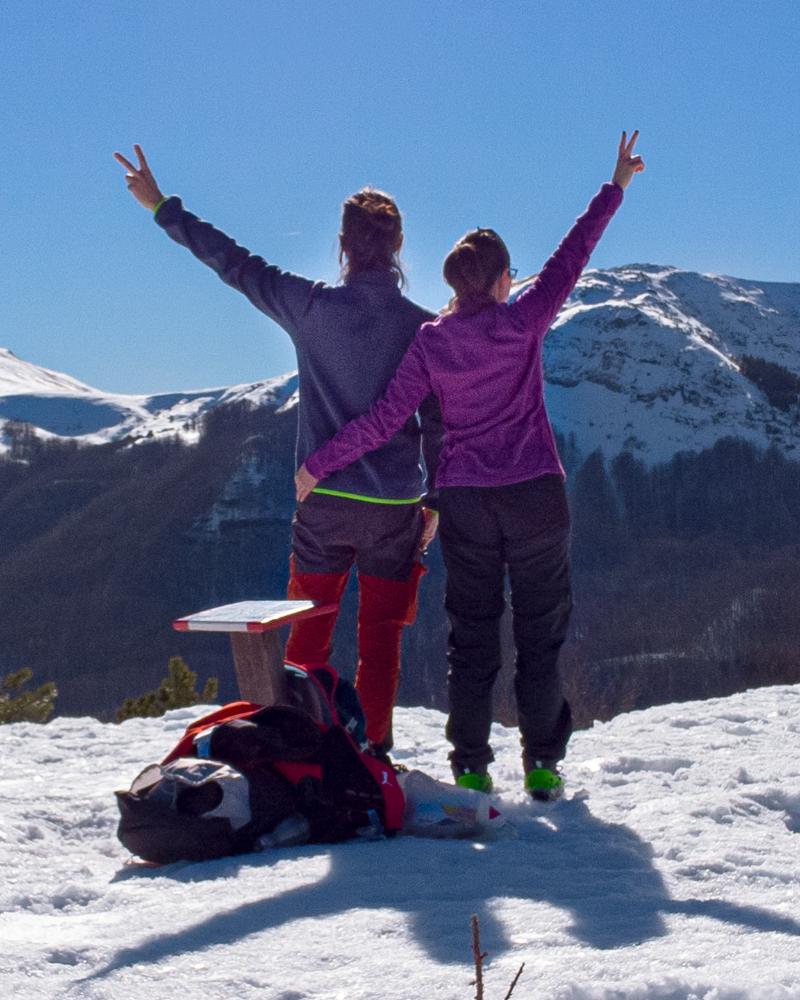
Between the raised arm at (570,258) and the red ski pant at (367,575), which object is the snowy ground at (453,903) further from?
the raised arm at (570,258)

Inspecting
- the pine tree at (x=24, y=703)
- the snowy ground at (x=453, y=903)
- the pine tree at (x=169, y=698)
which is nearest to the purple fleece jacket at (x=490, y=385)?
the snowy ground at (x=453, y=903)

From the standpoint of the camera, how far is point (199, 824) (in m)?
2.65

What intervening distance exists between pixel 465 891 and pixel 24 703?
10.6 m

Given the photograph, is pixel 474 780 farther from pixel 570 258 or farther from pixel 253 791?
pixel 570 258

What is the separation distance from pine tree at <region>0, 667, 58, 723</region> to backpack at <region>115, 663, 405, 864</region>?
30.4 feet

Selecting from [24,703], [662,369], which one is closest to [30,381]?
[662,369]

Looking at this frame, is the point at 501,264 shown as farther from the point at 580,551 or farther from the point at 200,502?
the point at 200,502

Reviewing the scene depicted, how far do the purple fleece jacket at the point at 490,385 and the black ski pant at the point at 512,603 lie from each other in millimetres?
88

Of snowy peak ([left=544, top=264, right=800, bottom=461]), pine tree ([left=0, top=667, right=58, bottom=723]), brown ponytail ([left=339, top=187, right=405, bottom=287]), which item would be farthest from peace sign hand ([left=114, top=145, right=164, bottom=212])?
snowy peak ([left=544, top=264, right=800, bottom=461])

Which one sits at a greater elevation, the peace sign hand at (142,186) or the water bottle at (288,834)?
the peace sign hand at (142,186)

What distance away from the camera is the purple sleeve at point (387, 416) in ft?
10.9

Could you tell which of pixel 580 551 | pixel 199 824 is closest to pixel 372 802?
pixel 199 824

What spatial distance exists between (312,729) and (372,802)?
0.83 feet

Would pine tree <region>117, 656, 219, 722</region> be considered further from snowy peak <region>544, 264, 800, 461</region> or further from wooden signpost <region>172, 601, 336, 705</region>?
snowy peak <region>544, 264, 800, 461</region>
